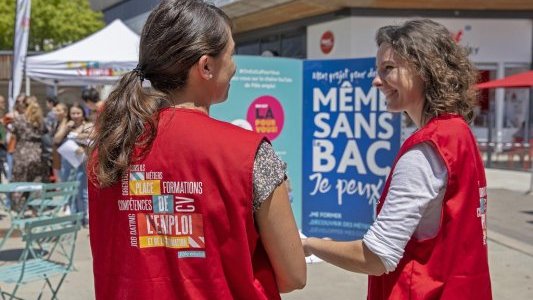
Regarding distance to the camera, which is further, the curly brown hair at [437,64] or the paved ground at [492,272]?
the paved ground at [492,272]

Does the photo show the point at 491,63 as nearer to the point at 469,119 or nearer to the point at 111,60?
the point at 111,60

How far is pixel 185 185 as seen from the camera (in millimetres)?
1479

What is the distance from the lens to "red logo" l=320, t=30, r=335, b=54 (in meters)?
18.5

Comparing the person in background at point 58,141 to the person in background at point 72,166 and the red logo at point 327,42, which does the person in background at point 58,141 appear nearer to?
the person in background at point 72,166

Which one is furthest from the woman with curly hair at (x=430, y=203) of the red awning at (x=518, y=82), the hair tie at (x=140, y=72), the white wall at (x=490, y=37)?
the white wall at (x=490, y=37)

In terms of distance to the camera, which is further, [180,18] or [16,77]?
[16,77]

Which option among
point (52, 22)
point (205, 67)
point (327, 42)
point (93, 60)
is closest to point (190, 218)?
point (205, 67)

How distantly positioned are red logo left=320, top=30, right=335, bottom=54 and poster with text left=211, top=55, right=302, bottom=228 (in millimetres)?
12048

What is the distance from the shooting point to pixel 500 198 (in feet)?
37.4

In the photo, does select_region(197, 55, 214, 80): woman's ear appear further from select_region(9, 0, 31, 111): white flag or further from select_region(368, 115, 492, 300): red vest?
select_region(9, 0, 31, 111): white flag

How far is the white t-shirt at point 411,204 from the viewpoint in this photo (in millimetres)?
1685

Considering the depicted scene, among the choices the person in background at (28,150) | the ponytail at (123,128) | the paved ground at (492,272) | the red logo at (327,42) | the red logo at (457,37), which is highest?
the red logo at (327,42)

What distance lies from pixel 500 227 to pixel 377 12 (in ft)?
33.0

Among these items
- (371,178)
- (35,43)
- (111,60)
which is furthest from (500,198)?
(35,43)
